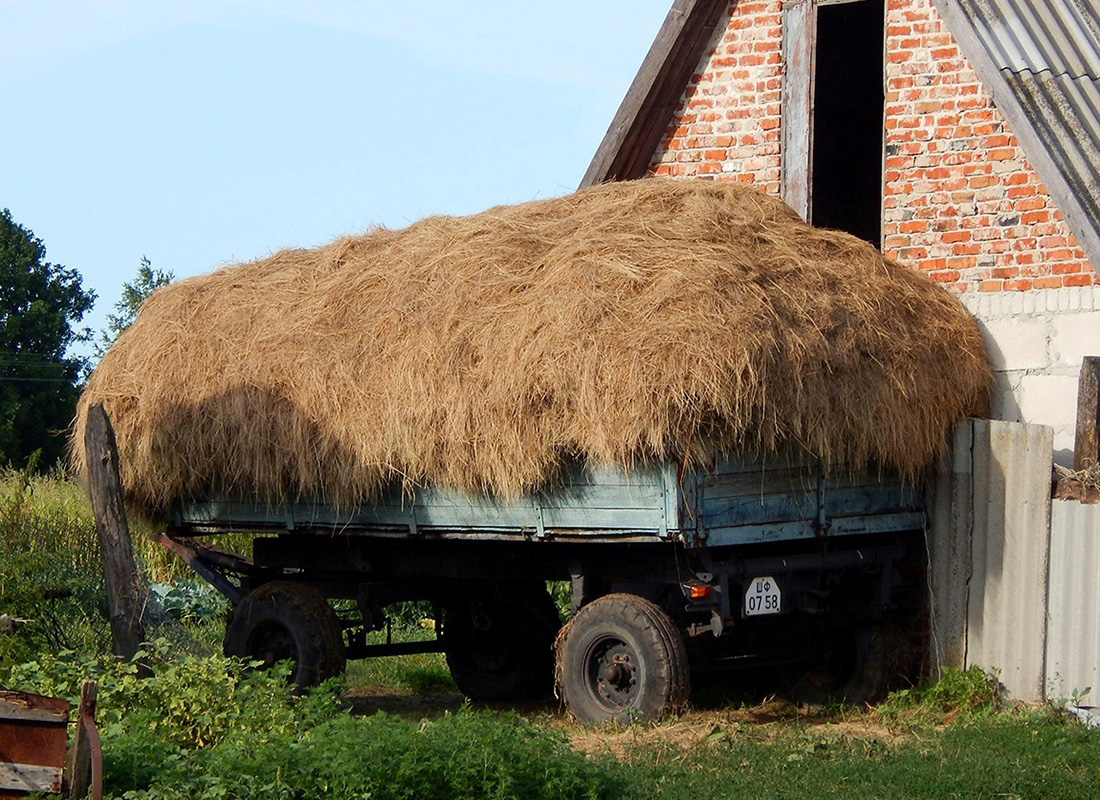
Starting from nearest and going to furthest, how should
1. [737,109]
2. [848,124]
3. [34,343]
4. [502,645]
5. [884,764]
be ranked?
[884,764] → [502,645] → [737,109] → [848,124] → [34,343]

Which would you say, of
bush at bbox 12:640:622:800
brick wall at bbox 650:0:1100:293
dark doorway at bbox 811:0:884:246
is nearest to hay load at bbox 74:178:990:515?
brick wall at bbox 650:0:1100:293

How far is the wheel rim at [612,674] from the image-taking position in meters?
9.11

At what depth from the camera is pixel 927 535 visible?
33.8ft

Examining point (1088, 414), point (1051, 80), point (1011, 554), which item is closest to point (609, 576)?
point (1011, 554)

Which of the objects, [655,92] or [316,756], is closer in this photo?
[316,756]

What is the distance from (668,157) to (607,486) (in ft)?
14.6

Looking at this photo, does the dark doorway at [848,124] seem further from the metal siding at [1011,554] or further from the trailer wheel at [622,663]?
the trailer wheel at [622,663]

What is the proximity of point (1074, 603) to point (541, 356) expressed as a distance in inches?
145

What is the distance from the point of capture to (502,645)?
11.6 metres

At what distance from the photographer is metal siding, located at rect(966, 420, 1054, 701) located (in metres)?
9.61

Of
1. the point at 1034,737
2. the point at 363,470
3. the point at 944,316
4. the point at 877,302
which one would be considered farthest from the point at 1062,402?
the point at 363,470

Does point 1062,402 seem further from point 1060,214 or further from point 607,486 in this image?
point 607,486

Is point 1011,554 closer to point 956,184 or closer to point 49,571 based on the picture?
point 956,184

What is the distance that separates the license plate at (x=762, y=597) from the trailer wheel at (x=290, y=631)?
10.2 ft
